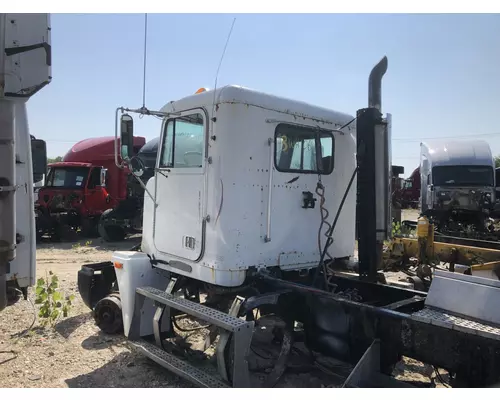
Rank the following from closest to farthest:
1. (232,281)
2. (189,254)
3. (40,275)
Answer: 1. (232,281)
2. (189,254)
3. (40,275)

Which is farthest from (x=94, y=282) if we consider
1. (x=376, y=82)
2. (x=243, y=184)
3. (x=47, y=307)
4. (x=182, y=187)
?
(x=376, y=82)

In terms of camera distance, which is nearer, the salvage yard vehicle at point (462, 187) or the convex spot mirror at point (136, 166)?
the convex spot mirror at point (136, 166)

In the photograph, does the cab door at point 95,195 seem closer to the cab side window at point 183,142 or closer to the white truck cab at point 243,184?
the white truck cab at point 243,184

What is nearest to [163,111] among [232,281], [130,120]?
[130,120]

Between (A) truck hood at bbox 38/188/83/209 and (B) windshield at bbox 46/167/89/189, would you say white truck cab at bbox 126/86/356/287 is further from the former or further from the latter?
(B) windshield at bbox 46/167/89/189

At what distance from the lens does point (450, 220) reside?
12930 millimetres

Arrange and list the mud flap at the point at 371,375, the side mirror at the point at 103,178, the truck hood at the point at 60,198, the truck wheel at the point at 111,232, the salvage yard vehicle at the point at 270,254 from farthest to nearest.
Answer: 1. the side mirror at the point at 103,178
2. the truck hood at the point at 60,198
3. the truck wheel at the point at 111,232
4. the salvage yard vehicle at the point at 270,254
5. the mud flap at the point at 371,375

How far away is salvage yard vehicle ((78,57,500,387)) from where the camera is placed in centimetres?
311

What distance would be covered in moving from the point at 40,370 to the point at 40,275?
485 centimetres

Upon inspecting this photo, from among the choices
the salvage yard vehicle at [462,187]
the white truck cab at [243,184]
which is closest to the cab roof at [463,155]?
the salvage yard vehicle at [462,187]

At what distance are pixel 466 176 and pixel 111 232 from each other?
11.1 metres

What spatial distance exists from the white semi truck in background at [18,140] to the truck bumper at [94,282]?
1557 mm

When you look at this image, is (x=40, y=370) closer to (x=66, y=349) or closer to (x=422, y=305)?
(x=66, y=349)

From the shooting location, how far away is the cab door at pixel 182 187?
4.04 meters
